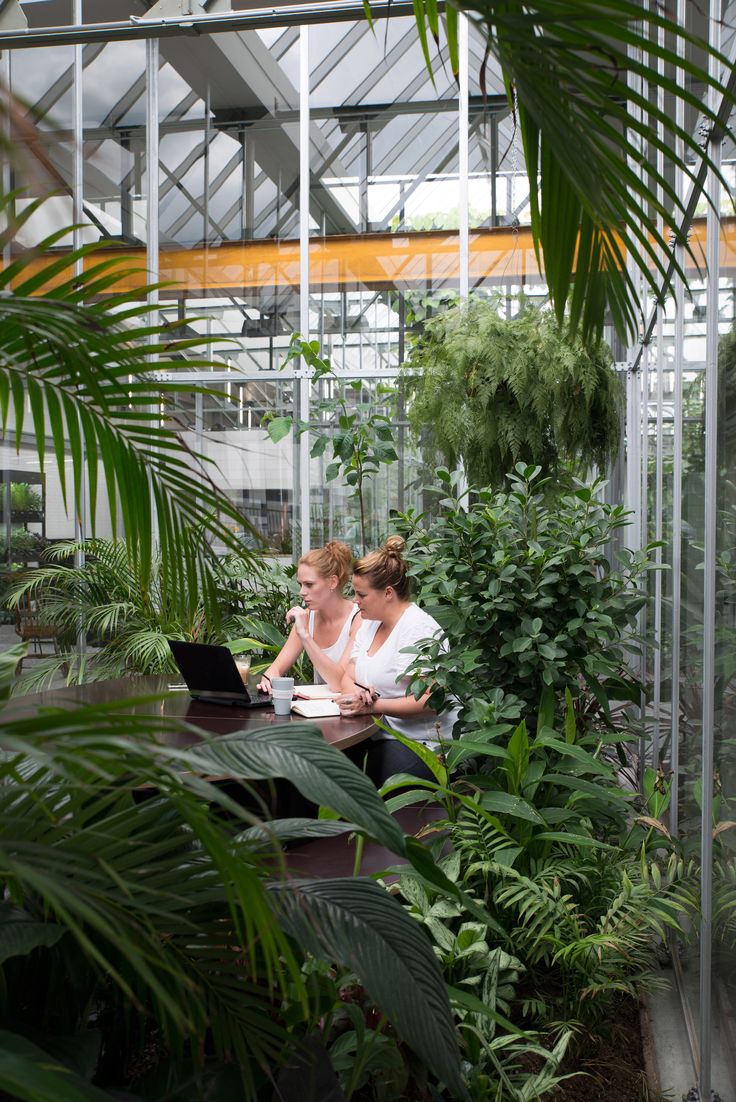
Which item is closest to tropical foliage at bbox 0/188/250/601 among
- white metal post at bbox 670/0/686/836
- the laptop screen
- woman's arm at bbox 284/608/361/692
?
white metal post at bbox 670/0/686/836

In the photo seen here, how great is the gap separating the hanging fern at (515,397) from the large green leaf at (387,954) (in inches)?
138

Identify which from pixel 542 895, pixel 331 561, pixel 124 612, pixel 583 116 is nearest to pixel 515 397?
pixel 331 561

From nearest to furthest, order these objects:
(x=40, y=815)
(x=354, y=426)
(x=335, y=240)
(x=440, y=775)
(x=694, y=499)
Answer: (x=40, y=815) < (x=694, y=499) < (x=440, y=775) < (x=354, y=426) < (x=335, y=240)

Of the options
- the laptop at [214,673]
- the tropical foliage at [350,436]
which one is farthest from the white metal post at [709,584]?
the tropical foliage at [350,436]

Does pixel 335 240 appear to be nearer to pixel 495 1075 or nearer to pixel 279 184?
pixel 279 184

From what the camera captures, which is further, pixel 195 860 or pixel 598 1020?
pixel 598 1020

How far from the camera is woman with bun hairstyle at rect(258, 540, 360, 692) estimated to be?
13.7ft

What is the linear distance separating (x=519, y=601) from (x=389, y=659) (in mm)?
743

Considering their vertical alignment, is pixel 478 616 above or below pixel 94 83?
below

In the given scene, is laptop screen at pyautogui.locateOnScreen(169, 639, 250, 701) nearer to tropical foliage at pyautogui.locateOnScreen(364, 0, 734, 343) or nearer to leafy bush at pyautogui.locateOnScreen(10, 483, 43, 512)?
tropical foliage at pyautogui.locateOnScreen(364, 0, 734, 343)

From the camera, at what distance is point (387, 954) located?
1.26m

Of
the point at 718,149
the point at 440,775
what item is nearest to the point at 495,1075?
the point at 440,775

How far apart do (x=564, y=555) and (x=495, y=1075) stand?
1.60m

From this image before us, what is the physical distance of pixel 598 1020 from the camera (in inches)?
97.3
